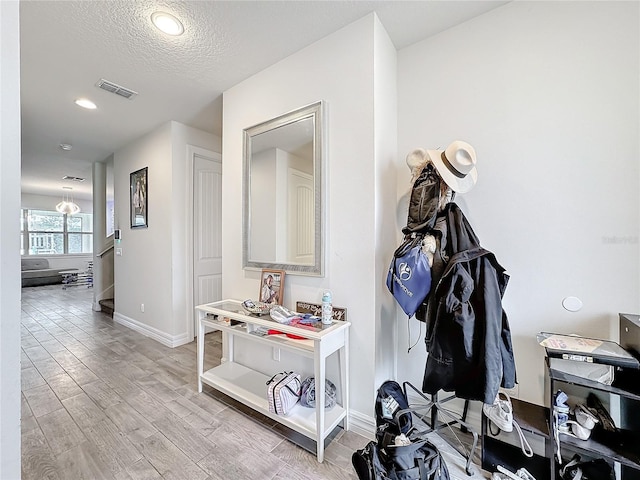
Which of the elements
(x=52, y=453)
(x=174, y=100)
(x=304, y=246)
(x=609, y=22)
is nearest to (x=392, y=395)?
Answer: (x=304, y=246)

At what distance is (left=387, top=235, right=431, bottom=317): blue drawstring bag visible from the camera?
1478 millimetres

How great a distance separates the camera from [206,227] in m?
3.63

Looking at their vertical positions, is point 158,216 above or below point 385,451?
above

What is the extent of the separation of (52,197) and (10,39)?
11198 mm

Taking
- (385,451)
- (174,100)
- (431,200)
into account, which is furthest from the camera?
(174,100)

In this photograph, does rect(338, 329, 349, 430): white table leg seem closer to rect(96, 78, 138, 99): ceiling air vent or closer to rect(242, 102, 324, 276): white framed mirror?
rect(242, 102, 324, 276): white framed mirror

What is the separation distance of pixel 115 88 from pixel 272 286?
235 centimetres

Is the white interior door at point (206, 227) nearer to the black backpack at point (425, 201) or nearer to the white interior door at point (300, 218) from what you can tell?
the white interior door at point (300, 218)

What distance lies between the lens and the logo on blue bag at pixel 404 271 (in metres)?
1.49

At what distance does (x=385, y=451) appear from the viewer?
1.31 metres

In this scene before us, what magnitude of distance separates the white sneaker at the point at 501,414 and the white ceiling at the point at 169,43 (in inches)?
90.9

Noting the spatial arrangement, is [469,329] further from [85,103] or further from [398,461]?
[85,103]

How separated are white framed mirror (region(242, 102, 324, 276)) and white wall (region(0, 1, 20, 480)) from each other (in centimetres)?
148

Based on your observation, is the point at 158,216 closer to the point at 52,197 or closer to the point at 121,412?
the point at 121,412
